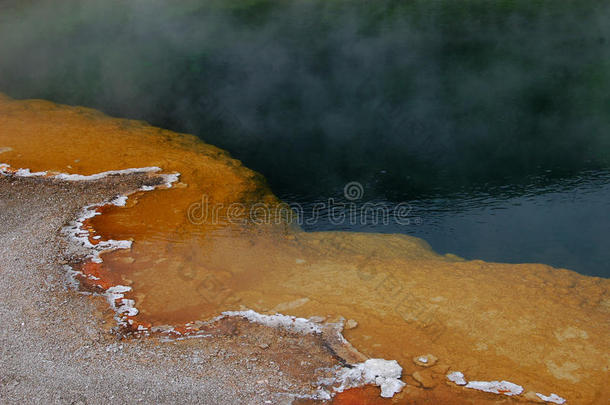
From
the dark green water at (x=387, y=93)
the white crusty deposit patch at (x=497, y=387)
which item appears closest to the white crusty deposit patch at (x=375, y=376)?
the white crusty deposit patch at (x=497, y=387)

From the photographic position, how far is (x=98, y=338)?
5.32 metres

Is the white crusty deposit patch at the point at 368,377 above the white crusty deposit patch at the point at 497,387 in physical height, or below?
above

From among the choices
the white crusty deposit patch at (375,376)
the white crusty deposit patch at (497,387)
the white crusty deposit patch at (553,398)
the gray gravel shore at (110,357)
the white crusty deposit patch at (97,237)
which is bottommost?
the white crusty deposit patch at (553,398)

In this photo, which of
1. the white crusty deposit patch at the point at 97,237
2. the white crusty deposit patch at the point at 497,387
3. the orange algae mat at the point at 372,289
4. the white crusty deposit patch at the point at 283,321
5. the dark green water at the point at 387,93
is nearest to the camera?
the white crusty deposit patch at the point at 497,387

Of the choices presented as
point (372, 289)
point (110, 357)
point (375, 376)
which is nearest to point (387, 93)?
point (372, 289)

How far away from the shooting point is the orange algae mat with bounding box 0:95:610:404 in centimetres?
520

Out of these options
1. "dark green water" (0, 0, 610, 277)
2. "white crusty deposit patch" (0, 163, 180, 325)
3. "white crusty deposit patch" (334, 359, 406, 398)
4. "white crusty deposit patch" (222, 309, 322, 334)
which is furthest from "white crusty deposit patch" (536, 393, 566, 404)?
"white crusty deposit patch" (0, 163, 180, 325)

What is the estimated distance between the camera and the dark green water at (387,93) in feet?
27.9

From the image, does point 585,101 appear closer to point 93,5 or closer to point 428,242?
point 428,242

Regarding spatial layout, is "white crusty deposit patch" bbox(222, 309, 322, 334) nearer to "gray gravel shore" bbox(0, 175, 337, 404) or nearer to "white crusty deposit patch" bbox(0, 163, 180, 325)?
"gray gravel shore" bbox(0, 175, 337, 404)

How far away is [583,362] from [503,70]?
427 inches

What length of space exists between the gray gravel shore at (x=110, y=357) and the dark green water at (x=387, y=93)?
10.4 ft

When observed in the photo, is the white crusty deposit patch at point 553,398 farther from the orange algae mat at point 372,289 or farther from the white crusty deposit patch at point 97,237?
the white crusty deposit patch at point 97,237

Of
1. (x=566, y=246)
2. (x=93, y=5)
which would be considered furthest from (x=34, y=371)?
(x=93, y=5)
